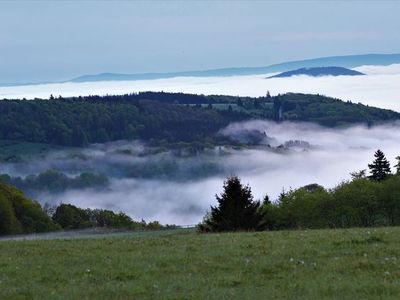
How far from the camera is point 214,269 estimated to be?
14883 millimetres

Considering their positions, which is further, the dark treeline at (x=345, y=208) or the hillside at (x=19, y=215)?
the hillside at (x=19, y=215)

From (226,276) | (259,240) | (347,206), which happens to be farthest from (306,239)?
(347,206)

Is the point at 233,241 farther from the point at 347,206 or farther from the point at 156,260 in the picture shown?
the point at 347,206

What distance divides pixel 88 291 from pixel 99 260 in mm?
4171

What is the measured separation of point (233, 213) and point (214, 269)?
21153mm

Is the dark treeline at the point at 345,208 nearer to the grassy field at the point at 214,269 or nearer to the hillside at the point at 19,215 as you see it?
the hillside at the point at 19,215

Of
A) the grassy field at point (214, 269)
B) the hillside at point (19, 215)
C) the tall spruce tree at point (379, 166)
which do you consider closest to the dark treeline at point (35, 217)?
the hillside at point (19, 215)

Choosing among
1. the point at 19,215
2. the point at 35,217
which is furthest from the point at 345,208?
the point at 19,215

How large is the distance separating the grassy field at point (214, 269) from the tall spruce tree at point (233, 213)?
1510cm

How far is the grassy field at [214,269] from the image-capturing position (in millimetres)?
12242

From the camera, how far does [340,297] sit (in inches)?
452

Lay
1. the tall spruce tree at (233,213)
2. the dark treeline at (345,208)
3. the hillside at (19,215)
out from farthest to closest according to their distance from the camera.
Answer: the hillside at (19,215) → the dark treeline at (345,208) → the tall spruce tree at (233,213)

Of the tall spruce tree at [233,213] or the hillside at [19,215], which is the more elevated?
the tall spruce tree at [233,213]

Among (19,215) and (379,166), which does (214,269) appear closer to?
(19,215)
